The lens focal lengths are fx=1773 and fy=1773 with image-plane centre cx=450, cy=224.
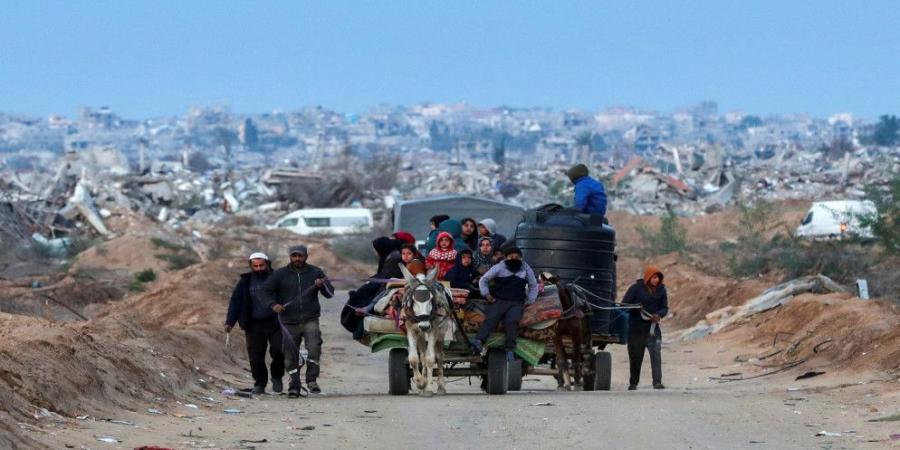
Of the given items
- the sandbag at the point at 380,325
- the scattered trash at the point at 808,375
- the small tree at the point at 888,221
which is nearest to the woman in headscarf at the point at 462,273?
the sandbag at the point at 380,325

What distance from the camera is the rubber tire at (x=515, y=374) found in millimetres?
19938

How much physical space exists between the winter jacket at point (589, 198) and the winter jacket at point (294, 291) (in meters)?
3.32

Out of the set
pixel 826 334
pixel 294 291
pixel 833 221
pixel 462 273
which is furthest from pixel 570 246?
pixel 833 221

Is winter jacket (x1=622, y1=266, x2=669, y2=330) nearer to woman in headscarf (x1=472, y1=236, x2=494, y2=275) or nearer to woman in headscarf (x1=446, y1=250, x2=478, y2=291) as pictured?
woman in headscarf (x1=472, y1=236, x2=494, y2=275)

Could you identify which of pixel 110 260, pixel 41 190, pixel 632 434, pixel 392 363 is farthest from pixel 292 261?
pixel 41 190

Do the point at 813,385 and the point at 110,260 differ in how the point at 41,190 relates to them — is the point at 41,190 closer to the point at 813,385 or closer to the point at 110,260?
the point at 110,260

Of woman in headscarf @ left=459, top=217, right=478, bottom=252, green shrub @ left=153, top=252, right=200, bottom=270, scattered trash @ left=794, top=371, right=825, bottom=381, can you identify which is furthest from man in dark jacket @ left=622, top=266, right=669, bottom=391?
green shrub @ left=153, top=252, right=200, bottom=270

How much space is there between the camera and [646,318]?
20.8 m

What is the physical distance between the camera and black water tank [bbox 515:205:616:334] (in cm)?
1988

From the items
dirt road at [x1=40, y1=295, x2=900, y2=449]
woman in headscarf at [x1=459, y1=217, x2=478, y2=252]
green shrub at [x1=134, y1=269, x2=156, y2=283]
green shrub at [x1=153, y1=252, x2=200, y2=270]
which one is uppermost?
woman in headscarf at [x1=459, y1=217, x2=478, y2=252]

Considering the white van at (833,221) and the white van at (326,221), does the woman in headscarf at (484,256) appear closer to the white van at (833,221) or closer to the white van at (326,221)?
the white van at (833,221)

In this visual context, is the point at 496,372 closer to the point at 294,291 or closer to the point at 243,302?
the point at 294,291

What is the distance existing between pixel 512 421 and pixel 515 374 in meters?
→ 4.31

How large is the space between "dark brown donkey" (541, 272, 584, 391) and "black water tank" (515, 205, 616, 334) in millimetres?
265
